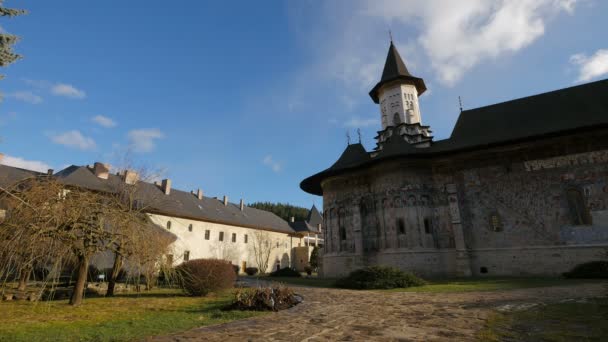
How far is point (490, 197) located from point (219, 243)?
28734 millimetres

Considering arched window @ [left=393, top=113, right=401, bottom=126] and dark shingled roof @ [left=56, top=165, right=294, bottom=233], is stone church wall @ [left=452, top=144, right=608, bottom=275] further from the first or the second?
dark shingled roof @ [left=56, top=165, right=294, bottom=233]

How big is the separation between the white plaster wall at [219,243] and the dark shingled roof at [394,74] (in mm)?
22814

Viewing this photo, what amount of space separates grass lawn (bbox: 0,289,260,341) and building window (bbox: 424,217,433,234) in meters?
14.9

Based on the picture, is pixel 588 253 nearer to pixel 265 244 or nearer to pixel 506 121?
pixel 506 121

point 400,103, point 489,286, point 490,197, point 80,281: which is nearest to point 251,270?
point 400,103

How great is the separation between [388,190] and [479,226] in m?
5.75

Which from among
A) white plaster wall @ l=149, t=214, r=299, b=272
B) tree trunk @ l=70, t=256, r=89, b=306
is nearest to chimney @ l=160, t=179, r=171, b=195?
white plaster wall @ l=149, t=214, r=299, b=272

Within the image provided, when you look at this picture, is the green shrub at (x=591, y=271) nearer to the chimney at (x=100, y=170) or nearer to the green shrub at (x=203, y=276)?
the green shrub at (x=203, y=276)

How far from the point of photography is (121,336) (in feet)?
18.4

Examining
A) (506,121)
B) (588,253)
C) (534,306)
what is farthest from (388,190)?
(534,306)

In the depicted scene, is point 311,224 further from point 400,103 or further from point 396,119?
point 400,103

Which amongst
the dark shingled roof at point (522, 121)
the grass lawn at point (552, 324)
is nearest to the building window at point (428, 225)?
the dark shingled roof at point (522, 121)

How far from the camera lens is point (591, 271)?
14.7 metres

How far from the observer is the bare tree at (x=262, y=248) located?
132 ft
